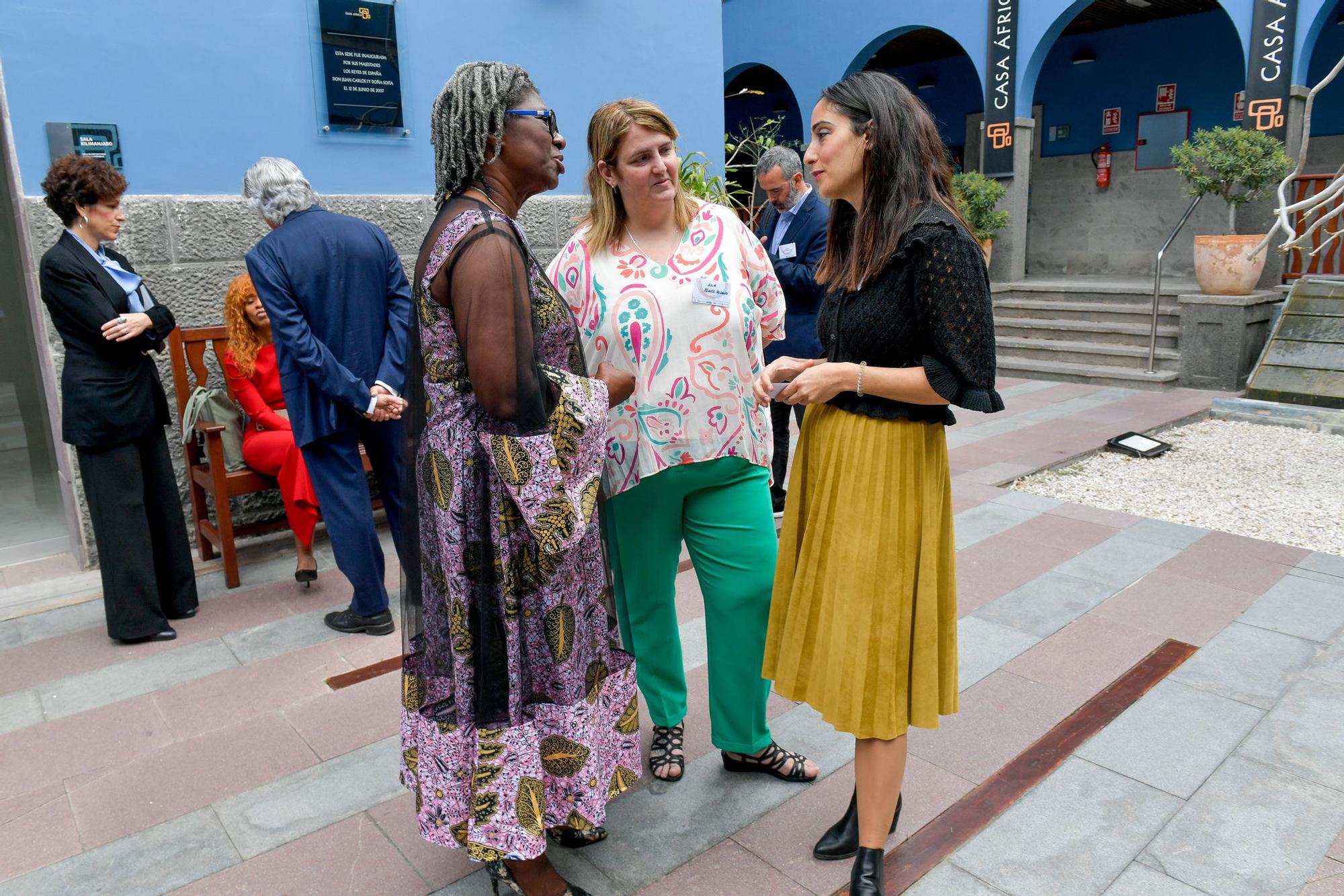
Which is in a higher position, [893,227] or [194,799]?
[893,227]

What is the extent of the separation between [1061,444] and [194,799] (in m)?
5.85

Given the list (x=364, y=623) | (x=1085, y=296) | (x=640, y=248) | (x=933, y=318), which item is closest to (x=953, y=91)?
(x=1085, y=296)

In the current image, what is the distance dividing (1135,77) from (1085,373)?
257 inches

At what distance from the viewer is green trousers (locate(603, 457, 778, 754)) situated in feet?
8.21

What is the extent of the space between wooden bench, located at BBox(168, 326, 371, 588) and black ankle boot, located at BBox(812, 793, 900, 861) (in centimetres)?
304

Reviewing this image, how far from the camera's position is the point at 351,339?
3.67 metres

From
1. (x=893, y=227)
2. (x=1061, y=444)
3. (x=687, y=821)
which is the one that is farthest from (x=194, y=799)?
(x=1061, y=444)

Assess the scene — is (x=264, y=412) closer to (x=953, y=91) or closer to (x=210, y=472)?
(x=210, y=472)

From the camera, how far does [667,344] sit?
7.84 ft

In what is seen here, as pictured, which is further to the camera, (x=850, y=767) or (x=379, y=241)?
(x=379, y=241)

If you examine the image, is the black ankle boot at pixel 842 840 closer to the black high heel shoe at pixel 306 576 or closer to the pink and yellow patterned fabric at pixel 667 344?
the pink and yellow patterned fabric at pixel 667 344

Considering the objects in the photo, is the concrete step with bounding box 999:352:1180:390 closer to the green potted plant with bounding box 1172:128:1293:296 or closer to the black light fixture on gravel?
the green potted plant with bounding box 1172:128:1293:296

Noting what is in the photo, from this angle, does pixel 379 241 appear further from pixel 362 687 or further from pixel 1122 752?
pixel 1122 752
